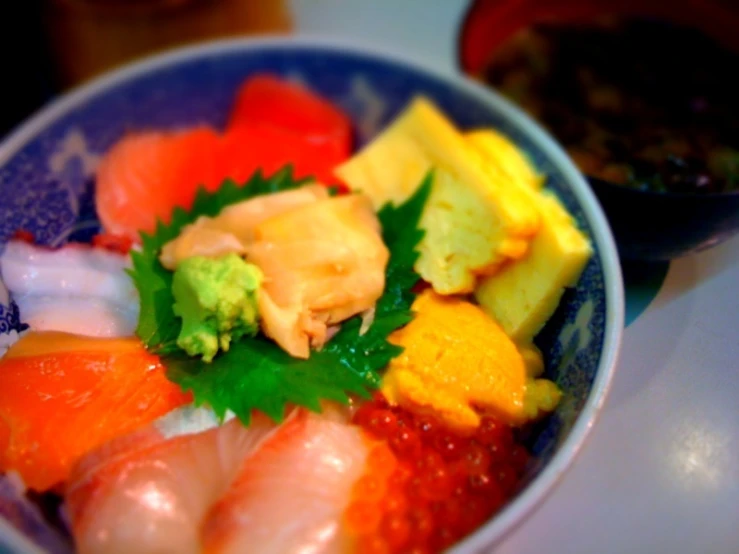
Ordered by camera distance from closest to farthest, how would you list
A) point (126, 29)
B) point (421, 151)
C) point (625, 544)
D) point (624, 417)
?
point (625, 544) < point (624, 417) < point (421, 151) < point (126, 29)

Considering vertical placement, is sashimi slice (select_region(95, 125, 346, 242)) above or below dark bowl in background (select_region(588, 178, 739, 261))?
above

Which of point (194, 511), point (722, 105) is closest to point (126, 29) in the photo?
point (194, 511)

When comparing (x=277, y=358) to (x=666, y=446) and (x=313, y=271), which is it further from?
(x=666, y=446)

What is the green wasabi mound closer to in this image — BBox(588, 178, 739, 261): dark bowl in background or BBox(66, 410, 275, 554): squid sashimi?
BBox(66, 410, 275, 554): squid sashimi

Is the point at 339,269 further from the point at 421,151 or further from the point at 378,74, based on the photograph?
Result: the point at 378,74

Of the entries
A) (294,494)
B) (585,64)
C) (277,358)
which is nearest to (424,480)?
(294,494)

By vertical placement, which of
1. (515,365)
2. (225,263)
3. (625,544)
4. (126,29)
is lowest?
(625,544)

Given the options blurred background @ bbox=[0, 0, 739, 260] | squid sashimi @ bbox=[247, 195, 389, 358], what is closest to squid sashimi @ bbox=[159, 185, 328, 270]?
squid sashimi @ bbox=[247, 195, 389, 358]
